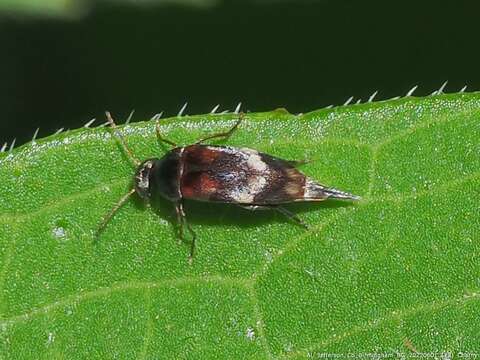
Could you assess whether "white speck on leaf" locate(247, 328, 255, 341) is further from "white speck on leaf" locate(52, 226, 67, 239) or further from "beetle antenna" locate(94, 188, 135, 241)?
"white speck on leaf" locate(52, 226, 67, 239)

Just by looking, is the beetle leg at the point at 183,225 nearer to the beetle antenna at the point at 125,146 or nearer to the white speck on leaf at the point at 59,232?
the beetle antenna at the point at 125,146

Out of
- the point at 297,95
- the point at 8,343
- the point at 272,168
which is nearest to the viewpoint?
the point at 8,343

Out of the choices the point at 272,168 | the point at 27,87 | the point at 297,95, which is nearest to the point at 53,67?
the point at 27,87

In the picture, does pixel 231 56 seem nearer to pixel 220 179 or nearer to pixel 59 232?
pixel 220 179

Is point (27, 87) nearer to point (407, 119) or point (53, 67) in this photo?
point (53, 67)

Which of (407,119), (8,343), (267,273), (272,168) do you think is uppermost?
(407,119)

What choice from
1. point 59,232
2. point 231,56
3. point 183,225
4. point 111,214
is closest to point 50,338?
point 59,232

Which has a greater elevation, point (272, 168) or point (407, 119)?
point (407, 119)

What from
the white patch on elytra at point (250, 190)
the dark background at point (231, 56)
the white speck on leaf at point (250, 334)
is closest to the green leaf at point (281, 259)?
the white speck on leaf at point (250, 334)
